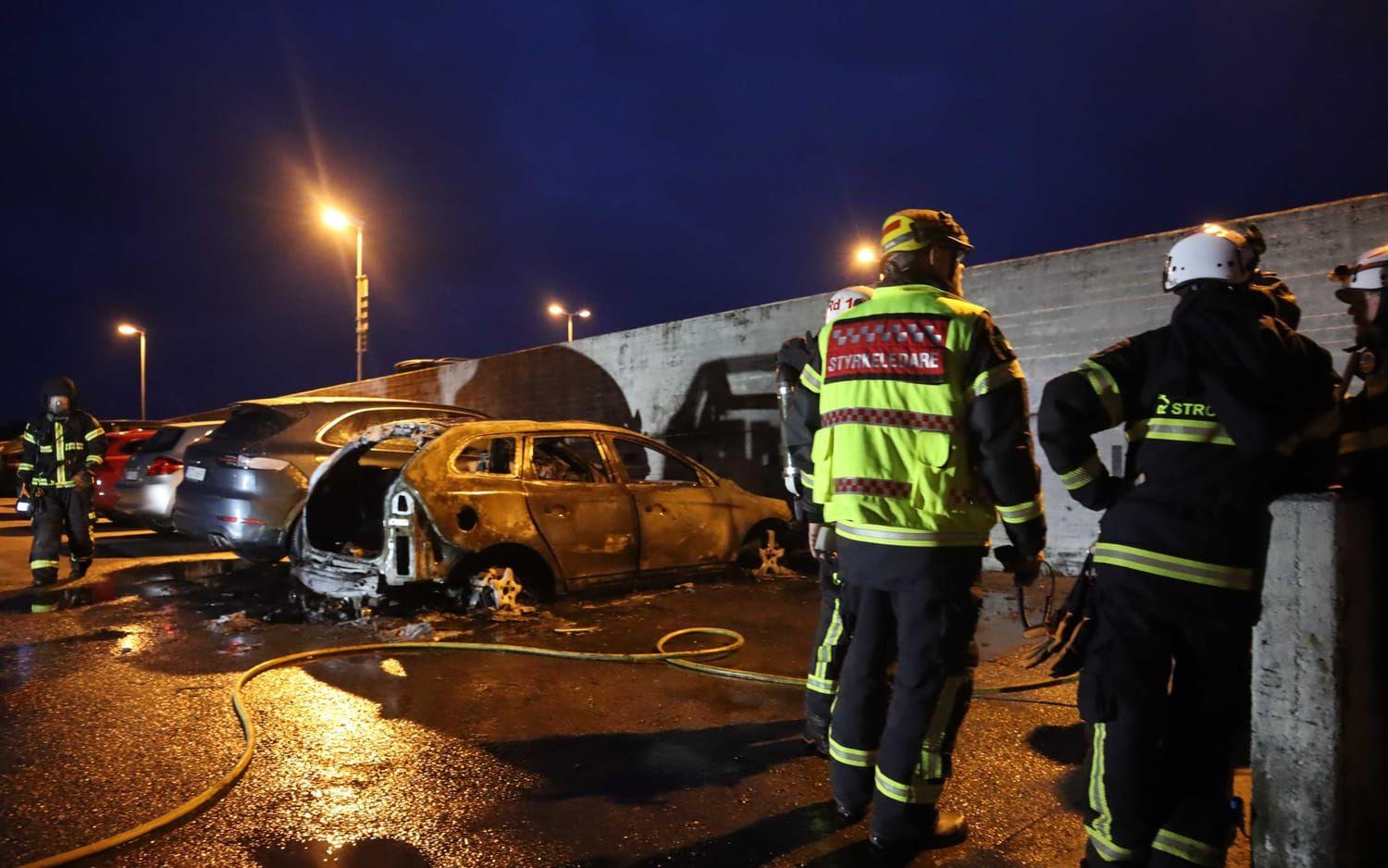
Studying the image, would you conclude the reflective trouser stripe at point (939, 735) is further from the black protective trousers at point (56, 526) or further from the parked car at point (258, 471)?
the black protective trousers at point (56, 526)

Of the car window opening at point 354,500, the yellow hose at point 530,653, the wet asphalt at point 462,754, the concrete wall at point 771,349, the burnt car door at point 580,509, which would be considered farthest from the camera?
the car window opening at point 354,500

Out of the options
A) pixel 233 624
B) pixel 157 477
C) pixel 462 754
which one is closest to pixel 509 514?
pixel 233 624

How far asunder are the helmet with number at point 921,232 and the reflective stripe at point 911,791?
171 cm

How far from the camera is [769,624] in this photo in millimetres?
5551

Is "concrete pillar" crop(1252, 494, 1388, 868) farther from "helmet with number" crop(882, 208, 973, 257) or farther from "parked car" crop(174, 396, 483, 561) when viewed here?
"parked car" crop(174, 396, 483, 561)

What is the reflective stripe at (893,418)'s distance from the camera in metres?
2.46

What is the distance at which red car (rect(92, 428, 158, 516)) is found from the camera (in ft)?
32.4

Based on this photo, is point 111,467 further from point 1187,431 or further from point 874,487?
point 1187,431

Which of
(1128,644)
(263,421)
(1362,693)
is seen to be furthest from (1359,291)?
(263,421)

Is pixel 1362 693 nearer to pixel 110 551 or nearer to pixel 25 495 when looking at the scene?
pixel 25 495

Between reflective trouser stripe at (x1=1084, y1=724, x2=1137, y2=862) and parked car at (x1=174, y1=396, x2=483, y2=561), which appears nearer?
reflective trouser stripe at (x1=1084, y1=724, x2=1137, y2=862)

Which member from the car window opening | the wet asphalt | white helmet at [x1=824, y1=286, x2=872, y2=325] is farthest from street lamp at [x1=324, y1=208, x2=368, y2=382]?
white helmet at [x1=824, y1=286, x2=872, y2=325]

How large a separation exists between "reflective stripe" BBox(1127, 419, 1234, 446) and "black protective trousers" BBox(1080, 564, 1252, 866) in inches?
14.9

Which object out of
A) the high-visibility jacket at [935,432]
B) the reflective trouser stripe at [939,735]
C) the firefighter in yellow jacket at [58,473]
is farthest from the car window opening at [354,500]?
the reflective trouser stripe at [939,735]
